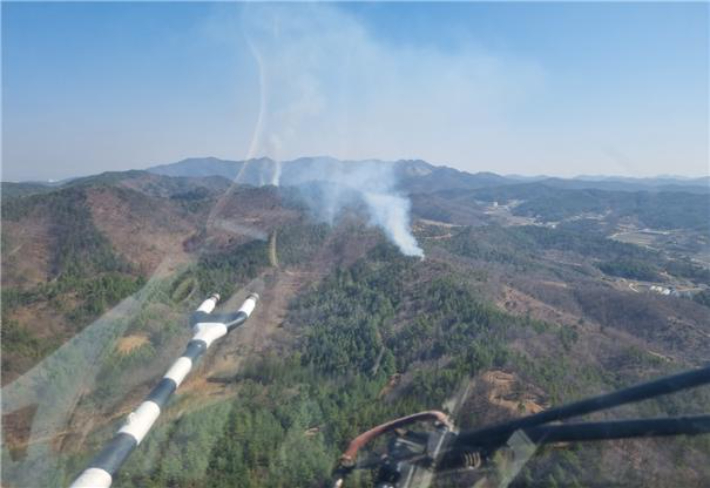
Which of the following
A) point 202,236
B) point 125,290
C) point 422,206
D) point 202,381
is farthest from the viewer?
point 422,206

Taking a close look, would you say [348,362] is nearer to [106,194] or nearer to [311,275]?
[311,275]

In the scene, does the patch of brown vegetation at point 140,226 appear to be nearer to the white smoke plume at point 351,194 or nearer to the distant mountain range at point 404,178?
the white smoke plume at point 351,194

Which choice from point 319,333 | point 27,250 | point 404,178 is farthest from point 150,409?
point 404,178

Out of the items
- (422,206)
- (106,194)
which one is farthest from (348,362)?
(422,206)

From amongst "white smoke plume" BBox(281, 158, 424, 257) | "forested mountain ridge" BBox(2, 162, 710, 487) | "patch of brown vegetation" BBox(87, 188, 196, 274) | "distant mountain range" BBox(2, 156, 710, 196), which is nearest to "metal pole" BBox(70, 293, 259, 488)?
"forested mountain ridge" BBox(2, 162, 710, 487)

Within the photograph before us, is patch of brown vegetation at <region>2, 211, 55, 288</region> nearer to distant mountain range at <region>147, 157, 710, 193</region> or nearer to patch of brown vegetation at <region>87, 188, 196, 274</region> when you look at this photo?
patch of brown vegetation at <region>87, 188, 196, 274</region>

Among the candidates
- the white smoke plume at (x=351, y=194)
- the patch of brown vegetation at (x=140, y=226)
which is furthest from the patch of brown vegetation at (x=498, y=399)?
the patch of brown vegetation at (x=140, y=226)

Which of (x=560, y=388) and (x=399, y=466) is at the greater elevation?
(x=399, y=466)

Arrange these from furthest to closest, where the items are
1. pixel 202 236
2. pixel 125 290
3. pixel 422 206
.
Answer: pixel 422 206, pixel 202 236, pixel 125 290

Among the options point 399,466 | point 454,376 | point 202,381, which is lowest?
point 202,381
